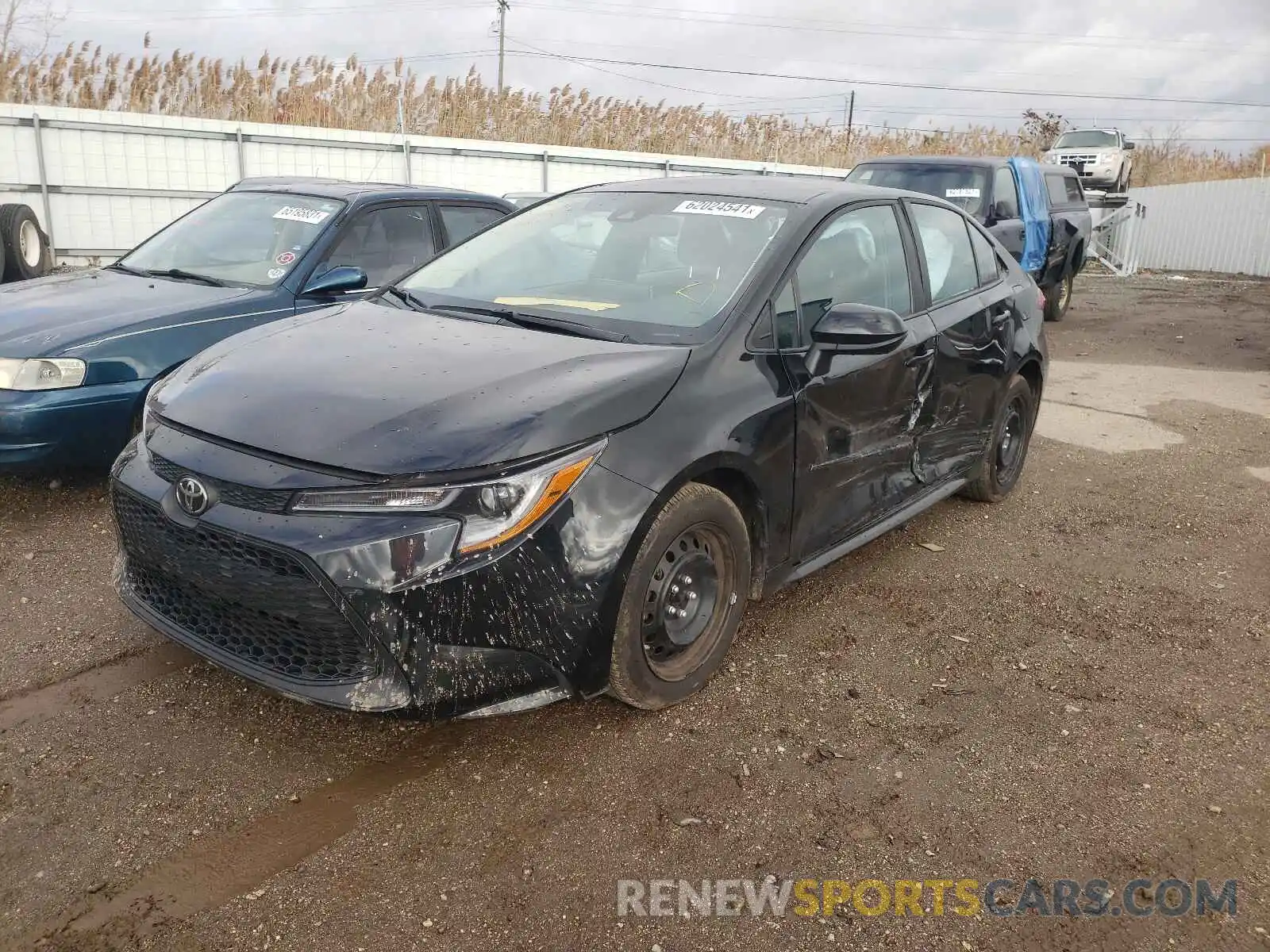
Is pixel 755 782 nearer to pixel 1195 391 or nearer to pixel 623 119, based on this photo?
pixel 1195 391

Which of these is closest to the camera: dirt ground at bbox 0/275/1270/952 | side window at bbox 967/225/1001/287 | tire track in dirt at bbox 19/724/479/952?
tire track in dirt at bbox 19/724/479/952

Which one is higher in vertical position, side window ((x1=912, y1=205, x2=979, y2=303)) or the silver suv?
the silver suv

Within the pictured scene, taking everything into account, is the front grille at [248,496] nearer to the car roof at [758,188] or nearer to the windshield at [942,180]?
the car roof at [758,188]

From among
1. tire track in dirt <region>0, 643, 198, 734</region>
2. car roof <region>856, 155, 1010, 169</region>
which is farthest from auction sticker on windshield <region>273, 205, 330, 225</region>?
car roof <region>856, 155, 1010, 169</region>

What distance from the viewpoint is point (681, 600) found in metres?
3.08

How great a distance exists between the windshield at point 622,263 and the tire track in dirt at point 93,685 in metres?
1.61

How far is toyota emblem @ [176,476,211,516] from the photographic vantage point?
261cm

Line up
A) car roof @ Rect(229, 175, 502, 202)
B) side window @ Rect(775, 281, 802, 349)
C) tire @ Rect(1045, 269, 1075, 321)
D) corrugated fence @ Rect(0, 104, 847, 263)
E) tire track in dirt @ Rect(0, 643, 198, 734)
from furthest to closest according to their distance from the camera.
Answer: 1. tire @ Rect(1045, 269, 1075, 321)
2. corrugated fence @ Rect(0, 104, 847, 263)
3. car roof @ Rect(229, 175, 502, 202)
4. side window @ Rect(775, 281, 802, 349)
5. tire track in dirt @ Rect(0, 643, 198, 734)

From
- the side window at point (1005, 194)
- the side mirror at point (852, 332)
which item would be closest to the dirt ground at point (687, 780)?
the side mirror at point (852, 332)

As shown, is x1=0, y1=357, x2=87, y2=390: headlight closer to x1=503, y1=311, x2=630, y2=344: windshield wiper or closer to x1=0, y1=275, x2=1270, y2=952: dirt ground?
x1=0, y1=275, x2=1270, y2=952: dirt ground

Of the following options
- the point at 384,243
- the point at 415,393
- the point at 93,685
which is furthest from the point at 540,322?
the point at 384,243

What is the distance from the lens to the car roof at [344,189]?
597cm

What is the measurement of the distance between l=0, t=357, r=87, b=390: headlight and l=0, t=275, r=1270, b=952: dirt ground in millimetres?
688

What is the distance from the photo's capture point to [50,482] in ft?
16.4
